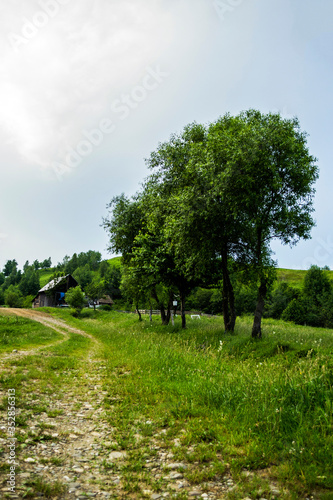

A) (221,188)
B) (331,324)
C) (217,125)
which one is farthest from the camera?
(331,324)

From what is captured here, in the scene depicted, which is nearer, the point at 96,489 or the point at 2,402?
the point at 96,489

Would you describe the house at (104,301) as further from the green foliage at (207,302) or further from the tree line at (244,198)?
the tree line at (244,198)

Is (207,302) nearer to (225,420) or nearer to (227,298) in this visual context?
(227,298)

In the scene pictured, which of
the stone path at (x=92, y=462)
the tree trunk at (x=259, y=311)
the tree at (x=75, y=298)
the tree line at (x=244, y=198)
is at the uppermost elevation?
the tree line at (x=244, y=198)

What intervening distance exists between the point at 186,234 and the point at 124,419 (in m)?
13.4

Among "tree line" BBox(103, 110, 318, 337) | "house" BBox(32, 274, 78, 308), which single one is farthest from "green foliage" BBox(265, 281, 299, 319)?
"tree line" BBox(103, 110, 318, 337)

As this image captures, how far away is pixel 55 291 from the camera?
291 ft

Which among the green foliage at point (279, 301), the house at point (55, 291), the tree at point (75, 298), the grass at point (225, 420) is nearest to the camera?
the grass at point (225, 420)

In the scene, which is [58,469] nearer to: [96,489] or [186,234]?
[96,489]

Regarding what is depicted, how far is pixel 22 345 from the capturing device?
1627 cm

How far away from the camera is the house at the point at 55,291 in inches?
3440

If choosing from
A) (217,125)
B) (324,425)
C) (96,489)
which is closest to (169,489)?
(96,489)

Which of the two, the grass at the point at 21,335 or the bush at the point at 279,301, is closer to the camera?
the grass at the point at 21,335

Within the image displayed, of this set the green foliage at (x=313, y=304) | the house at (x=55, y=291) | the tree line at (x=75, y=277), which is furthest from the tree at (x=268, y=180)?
the house at (x=55, y=291)
